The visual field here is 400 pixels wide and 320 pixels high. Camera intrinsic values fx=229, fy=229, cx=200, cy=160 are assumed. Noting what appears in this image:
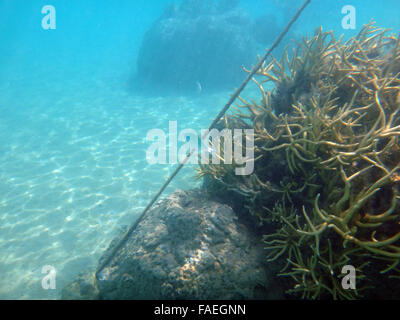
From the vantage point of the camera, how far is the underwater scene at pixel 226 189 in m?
2.32

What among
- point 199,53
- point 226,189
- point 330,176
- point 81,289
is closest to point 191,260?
Result: point 226,189

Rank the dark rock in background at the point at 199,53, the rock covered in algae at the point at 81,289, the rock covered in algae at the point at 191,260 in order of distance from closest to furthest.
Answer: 1. the rock covered in algae at the point at 191,260
2. the rock covered in algae at the point at 81,289
3. the dark rock in background at the point at 199,53

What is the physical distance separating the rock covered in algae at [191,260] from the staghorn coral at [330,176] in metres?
0.34

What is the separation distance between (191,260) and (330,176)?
1.94 metres

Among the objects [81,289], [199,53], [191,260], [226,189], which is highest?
[199,53]

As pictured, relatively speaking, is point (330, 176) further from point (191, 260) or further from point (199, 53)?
point (199, 53)

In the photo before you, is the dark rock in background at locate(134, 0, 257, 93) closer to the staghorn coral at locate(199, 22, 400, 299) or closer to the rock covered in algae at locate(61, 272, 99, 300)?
the staghorn coral at locate(199, 22, 400, 299)

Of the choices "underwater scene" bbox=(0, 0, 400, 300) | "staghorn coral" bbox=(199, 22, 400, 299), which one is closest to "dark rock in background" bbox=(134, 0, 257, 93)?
"underwater scene" bbox=(0, 0, 400, 300)

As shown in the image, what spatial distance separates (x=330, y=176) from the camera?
8.92 ft

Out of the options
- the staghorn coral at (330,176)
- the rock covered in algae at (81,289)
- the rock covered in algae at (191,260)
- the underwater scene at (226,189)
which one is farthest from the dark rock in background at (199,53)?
the rock covered in algae at (191,260)

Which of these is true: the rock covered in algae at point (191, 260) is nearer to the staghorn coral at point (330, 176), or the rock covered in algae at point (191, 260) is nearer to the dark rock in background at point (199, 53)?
the staghorn coral at point (330, 176)

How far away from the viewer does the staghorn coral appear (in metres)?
2.17

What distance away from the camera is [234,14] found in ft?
57.3

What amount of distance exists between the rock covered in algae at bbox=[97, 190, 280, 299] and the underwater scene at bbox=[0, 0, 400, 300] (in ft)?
0.05
